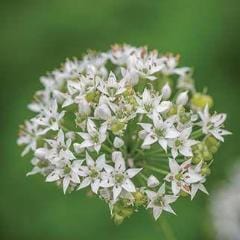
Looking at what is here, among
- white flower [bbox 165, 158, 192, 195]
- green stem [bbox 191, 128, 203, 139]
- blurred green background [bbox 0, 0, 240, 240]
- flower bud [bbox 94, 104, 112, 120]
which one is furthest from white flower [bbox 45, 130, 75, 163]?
blurred green background [bbox 0, 0, 240, 240]

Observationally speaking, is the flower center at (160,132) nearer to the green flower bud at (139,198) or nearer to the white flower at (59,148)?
the green flower bud at (139,198)

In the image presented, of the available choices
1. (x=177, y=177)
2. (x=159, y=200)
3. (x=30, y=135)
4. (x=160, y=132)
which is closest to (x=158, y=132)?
(x=160, y=132)

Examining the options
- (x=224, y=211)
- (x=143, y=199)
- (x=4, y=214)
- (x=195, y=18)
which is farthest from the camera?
(x=195, y=18)

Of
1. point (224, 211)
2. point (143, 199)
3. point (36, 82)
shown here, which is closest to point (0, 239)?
point (36, 82)

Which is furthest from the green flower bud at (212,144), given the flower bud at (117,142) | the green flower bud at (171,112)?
the flower bud at (117,142)

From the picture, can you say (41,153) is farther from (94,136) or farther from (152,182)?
(152,182)

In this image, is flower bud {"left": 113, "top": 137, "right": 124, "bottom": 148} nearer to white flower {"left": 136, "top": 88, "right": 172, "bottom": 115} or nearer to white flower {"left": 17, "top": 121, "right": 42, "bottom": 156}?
white flower {"left": 136, "top": 88, "right": 172, "bottom": 115}

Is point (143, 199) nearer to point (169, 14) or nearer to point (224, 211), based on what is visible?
point (224, 211)
